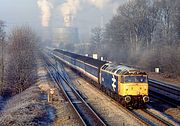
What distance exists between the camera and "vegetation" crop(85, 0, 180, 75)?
55312mm

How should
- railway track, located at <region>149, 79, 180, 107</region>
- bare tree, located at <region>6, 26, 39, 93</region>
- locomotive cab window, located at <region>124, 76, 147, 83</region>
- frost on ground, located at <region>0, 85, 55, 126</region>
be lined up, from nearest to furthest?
1. frost on ground, located at <region>0, 85, 55, 126</region>
2. locomotive cab window, located at <region>124, 76, 147, 83</region>
3. railway track, located at <region>149, 79, 180, 107</region>
4. bare tree, located at <region>6, 26, 39, 93</region>

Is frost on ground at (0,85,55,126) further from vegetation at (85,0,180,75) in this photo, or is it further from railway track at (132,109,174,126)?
vegetation at (85,0,180,75)

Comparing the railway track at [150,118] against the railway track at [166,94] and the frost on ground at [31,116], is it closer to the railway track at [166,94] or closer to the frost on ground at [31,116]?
the railway track at [166,94]

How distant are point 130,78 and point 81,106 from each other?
170 inches

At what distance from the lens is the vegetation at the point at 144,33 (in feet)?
181

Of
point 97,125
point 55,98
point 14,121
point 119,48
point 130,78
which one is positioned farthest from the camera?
point 119,48

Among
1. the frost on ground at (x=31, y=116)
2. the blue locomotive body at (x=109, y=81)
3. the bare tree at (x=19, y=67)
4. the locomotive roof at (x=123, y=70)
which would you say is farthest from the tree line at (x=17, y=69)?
the locomotive roof at (x=123, y=70)

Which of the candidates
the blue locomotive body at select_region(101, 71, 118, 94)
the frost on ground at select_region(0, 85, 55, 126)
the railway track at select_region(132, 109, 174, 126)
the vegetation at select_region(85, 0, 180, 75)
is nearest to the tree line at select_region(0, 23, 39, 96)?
the blue locomotive body at select_region(101, 71, 118, 94)

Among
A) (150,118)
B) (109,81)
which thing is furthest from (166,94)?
(150,118)

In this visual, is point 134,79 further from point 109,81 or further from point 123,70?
point 109,81

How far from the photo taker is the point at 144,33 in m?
71.8

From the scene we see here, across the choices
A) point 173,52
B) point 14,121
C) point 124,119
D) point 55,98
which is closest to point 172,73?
point 173,52

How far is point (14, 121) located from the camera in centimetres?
1964

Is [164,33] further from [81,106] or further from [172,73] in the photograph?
[81,106]
